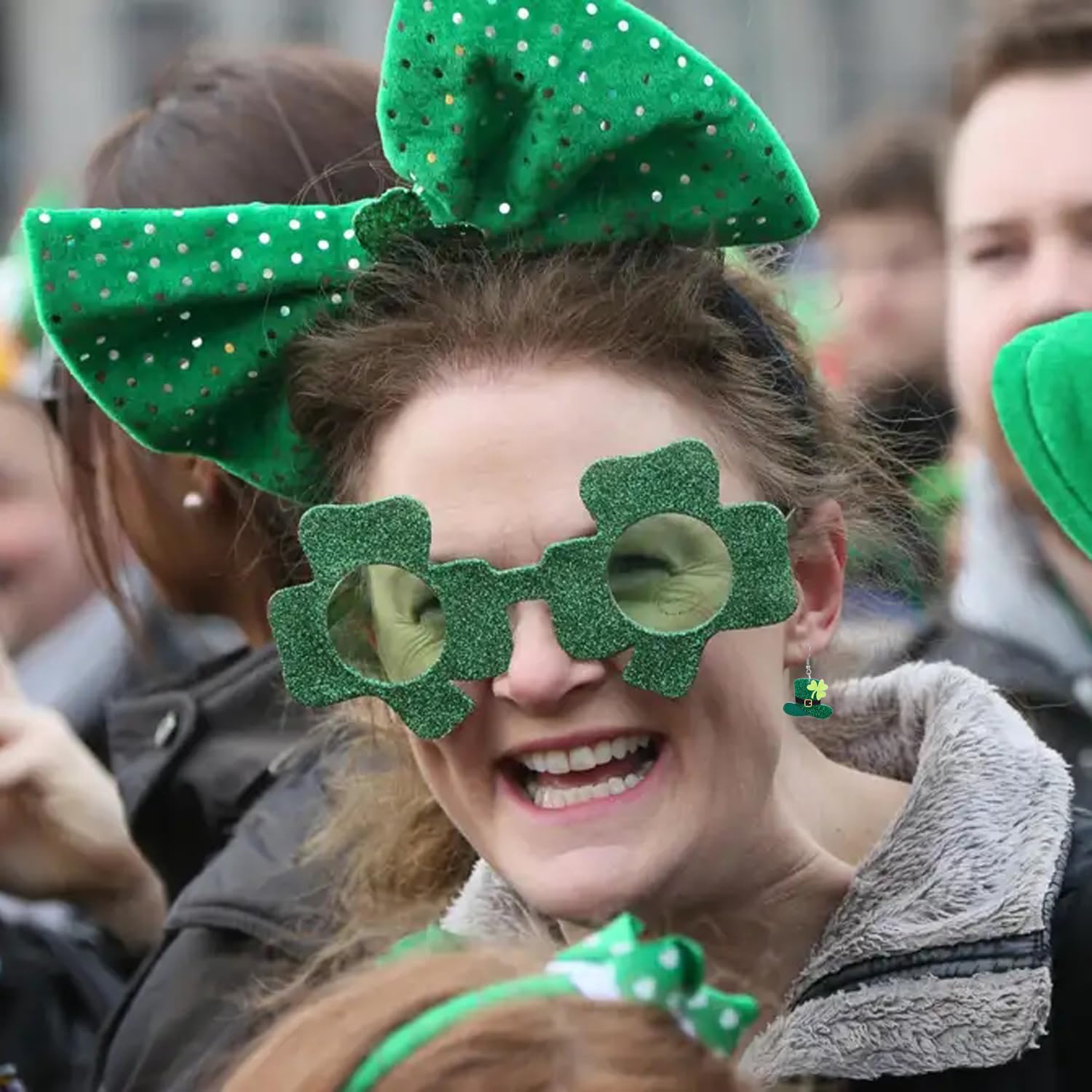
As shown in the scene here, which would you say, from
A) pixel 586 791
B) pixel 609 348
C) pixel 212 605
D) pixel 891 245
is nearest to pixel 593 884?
pixel 586 791

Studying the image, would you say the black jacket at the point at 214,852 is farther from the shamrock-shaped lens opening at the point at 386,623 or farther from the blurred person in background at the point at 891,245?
the blurred person in background at the point at 891,245

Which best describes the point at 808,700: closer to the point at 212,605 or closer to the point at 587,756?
the point at 587,756

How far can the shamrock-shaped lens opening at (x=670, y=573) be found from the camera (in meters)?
1.48

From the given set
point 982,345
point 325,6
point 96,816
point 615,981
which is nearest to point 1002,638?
point 982,345

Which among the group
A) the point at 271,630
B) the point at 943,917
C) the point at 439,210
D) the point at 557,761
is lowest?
the point at 943,917

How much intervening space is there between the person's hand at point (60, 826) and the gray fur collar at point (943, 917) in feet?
2.53

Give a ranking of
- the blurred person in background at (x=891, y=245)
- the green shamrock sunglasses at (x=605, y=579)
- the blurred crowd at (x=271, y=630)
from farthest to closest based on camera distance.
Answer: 1. the blurred person in background at (x=891, y=245)
2. the blurred crowd at (x=271, y=630)
3. the green shamrock sunglasses at (x=605, y=579)

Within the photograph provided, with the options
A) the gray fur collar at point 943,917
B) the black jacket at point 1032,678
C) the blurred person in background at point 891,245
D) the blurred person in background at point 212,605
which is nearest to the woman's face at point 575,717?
the gray fur collar at point 943,917

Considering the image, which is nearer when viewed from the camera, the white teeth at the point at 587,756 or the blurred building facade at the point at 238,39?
the white teeth at the point at 587,756

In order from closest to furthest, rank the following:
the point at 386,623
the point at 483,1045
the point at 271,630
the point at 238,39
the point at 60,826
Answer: the point at 483,1045 → the point at 386,623 → the point at 271,630 → the point at 60,826 → the point at 238,39

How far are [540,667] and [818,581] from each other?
13.1 inches

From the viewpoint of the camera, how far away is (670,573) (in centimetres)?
149

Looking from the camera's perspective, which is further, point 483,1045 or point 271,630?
point 271,630

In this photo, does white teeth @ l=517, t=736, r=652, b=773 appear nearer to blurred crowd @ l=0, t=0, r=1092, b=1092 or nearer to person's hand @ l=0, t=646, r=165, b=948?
blurred crowd @ l=0, t=0, r=1092, b=1092
